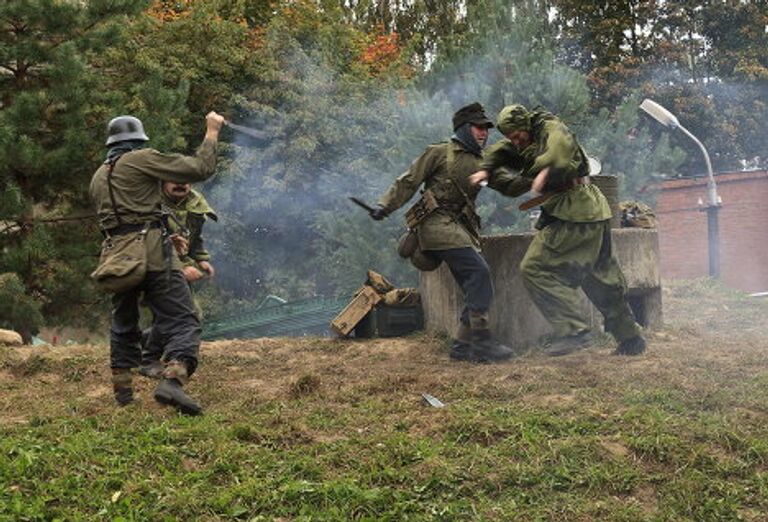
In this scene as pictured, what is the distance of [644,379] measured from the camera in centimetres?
569

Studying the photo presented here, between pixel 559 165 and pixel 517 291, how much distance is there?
1547mm

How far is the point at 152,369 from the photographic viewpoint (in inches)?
262

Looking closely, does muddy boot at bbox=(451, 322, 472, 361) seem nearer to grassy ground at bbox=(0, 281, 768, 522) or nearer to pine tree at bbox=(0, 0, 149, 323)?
grassy ground at bbox=(0, 281, 768, 522)

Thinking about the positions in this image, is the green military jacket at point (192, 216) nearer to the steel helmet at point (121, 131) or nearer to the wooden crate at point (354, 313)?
the wooden crate at point (354, 313)

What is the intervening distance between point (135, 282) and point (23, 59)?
6.28m

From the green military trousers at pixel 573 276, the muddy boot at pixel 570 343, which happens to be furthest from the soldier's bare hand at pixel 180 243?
the muddy boot at pixel 570 343

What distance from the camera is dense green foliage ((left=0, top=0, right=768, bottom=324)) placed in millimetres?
10375

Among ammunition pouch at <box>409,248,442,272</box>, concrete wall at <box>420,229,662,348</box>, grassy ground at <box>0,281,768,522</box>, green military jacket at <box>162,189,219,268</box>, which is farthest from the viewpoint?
concrete wall at <box>420,229,662,348</box>

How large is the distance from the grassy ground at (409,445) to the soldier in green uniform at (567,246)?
0.29 meters

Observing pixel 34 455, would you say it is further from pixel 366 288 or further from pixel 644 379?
pixel 366 288

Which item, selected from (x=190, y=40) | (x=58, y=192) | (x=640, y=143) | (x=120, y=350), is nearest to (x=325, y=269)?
(x=190, y=40)

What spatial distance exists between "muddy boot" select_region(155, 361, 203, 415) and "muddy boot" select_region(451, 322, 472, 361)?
2.51 m

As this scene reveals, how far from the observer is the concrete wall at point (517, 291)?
745 centimetres

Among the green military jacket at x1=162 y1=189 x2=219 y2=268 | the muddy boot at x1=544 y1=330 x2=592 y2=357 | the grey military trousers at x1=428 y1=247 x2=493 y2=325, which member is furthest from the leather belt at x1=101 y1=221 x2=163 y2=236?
the muddy boot at x1=544 y1=330 x2=592 y2=357
